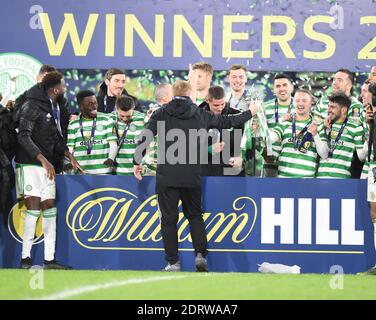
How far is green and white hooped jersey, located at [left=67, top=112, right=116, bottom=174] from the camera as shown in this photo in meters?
9.72

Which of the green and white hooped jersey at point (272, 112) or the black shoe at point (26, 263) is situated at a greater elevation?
the green and white hooped jersey at point (272, 112)

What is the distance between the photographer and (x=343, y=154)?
9.12 metres

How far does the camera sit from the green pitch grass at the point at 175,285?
269 inches

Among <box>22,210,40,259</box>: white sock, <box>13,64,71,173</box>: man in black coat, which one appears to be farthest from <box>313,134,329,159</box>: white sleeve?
<box>22,210,40,259</box>: white sock

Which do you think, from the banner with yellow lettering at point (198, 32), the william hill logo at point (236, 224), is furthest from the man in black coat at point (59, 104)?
the banner with yellow lettering at point (198, 32)

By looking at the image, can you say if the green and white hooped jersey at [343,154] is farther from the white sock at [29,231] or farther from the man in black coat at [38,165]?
A: the white sock at [29,231]

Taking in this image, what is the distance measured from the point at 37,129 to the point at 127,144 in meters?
1.31

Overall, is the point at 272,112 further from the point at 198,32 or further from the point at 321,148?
the point at 198,32

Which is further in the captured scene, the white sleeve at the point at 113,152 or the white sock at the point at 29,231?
the white sleeve at the point at 113,152

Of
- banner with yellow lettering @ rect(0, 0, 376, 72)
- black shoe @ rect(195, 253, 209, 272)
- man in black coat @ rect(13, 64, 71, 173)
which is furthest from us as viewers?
banner with yellow lettering @ rect(0, 0, 376, 72)

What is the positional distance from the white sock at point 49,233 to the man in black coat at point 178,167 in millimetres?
1032

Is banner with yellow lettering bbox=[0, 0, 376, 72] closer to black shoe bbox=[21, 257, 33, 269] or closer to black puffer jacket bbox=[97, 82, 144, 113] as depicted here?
black puffer jacket bbox=[97, 82, 144, 113]

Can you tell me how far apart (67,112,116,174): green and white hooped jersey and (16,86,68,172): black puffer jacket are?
82 cm

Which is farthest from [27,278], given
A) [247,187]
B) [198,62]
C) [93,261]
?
[198,62]
